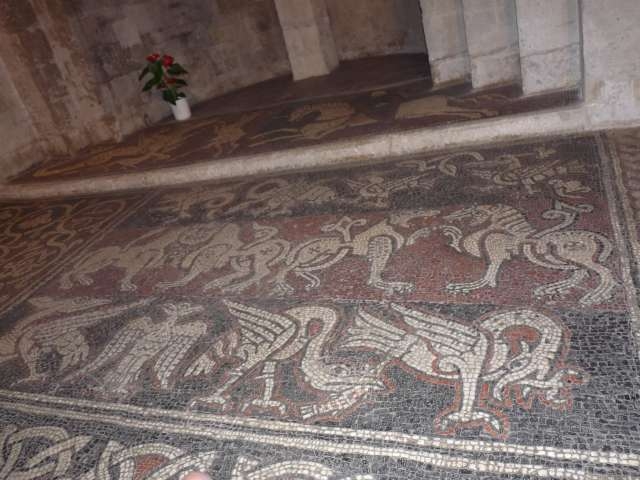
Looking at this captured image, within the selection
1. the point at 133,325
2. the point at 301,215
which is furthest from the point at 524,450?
the point at 301,215

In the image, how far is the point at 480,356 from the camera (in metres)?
1.59

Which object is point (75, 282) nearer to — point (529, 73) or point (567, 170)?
point (567, 170)

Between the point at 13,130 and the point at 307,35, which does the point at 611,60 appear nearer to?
the point at 307,35

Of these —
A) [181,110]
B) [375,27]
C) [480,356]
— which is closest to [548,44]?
[480,356]

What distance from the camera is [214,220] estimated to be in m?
3.09

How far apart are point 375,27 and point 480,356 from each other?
19.7 feet

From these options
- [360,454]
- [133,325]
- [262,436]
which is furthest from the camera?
[133,325]

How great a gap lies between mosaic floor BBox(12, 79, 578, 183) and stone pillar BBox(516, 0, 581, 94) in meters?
0.16

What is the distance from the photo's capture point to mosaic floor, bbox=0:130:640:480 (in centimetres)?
138

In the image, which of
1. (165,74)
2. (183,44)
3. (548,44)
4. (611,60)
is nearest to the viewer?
(611,60)

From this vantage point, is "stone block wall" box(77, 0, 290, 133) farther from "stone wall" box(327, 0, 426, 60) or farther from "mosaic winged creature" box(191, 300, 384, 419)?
"mosaic winged creature" box(191, 300, 384, 419)

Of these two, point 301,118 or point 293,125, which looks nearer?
point 293,125

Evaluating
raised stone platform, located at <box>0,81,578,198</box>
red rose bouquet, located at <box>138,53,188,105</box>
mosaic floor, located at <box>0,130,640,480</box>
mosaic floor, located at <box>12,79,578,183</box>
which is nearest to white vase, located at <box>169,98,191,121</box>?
red rose bouquet, located at <box>138,53,188,105</box>

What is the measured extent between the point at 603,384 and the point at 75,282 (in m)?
2.49
